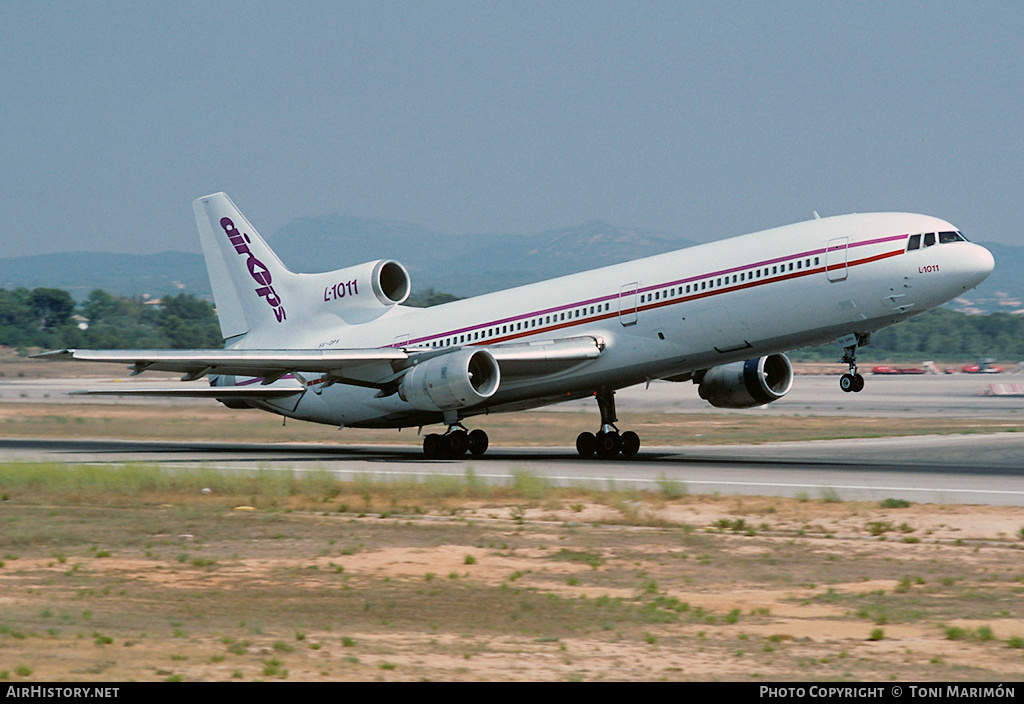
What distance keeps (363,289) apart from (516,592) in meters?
23.6

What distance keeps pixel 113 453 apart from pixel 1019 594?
90.4ft

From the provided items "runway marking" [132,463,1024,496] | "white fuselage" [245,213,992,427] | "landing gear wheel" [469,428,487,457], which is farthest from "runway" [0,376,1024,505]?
"white fuselage" [245,213,992,427]

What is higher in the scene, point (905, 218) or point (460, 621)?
point (905, 218)

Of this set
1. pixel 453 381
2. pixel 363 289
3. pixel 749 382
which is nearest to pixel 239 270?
pixel 363 289

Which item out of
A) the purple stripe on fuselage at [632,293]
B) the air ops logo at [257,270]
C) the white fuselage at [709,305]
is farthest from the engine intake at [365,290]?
the purple stripe on fuselage at [632,293]

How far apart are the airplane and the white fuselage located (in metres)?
0.04

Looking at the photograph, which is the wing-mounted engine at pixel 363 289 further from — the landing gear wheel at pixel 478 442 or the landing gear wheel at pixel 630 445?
the landing gear wheel at pixel 630 445

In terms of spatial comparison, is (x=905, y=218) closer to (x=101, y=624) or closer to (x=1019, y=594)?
(x=1019, y=594)

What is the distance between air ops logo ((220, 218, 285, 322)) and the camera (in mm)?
36531

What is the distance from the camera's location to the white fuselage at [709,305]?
25688 mm

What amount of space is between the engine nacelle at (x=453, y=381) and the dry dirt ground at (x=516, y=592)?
9.02 meters

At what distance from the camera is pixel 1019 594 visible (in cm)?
1204

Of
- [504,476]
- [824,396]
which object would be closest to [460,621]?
[504,476]

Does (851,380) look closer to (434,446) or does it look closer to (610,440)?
(610,440)
